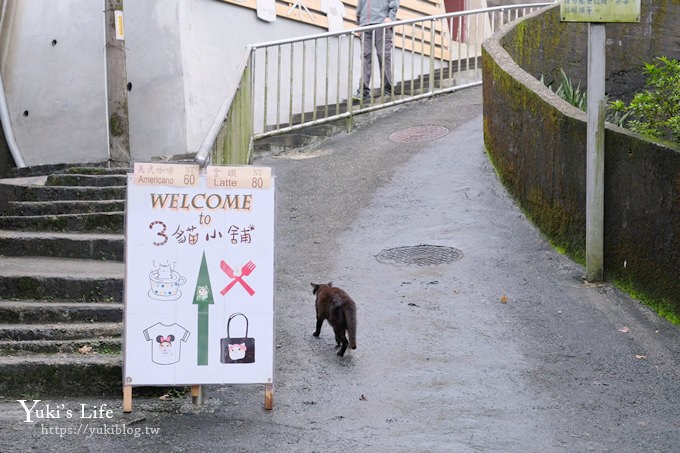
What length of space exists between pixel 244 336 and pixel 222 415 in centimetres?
50

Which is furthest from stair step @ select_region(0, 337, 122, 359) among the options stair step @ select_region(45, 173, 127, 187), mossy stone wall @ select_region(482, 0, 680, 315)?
mossy stone wall @ select_region(482, 0, 680, 315)

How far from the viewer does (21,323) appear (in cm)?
737

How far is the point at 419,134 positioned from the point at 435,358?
A: 23.3ft

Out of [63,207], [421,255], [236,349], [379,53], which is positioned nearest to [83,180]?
[63,207]

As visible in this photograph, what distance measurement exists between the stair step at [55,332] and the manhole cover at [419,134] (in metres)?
7.07

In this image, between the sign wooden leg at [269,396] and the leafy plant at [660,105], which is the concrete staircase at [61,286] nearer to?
the sign wooden leg at [269,396]

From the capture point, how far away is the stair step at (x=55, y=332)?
707 cm

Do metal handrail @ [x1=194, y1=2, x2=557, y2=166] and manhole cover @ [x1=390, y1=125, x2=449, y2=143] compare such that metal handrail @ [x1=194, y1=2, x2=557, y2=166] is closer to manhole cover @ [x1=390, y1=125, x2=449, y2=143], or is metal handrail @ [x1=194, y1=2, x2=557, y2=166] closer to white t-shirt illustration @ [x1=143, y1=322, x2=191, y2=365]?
manhole cover @ [x1=390, y1=125, x2=449, y2=143]

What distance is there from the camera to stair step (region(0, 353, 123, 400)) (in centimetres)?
649

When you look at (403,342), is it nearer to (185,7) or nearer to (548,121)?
(548,121)

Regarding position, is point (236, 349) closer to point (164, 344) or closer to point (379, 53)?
point (164, 344)

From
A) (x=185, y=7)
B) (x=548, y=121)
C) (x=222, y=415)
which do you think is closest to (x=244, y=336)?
(x=222, y=415)

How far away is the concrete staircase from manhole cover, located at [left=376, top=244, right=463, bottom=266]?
2.47 meters

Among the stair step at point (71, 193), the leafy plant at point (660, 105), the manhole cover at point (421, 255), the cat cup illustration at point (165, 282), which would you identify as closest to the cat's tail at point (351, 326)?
the cat cup illustration at point (165, 282)
